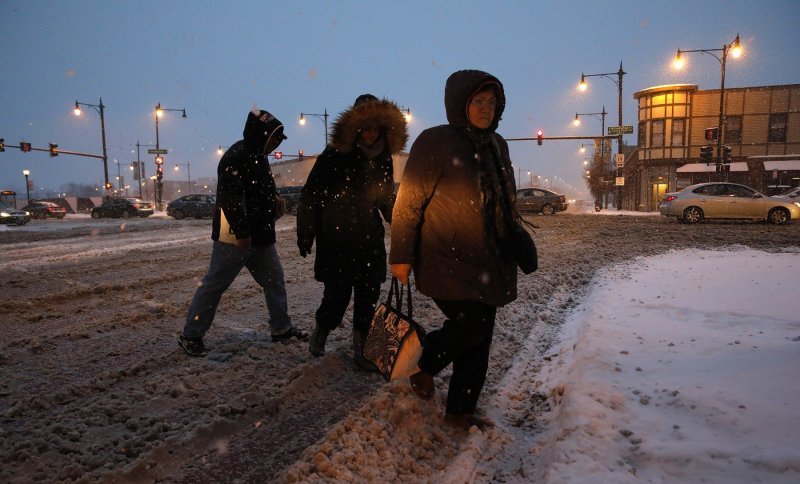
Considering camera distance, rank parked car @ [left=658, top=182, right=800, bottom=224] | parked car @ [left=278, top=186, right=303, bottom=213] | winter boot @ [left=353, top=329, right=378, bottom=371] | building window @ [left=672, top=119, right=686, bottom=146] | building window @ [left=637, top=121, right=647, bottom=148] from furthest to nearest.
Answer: building window @ [left=637, top=121, right=647, bottom=148] → building window @ [left=672, top=119, right=686, bottom=146] → parked car @ [left=278, top=186, right=303, bottom=213] → parked car @ [left=658, top=182, right=800, bottom=224] → winter boot @ [left=353, top=329, right=378, bottom=371]

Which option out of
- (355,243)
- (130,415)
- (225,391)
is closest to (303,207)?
(355,243)

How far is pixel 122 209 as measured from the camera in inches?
1215

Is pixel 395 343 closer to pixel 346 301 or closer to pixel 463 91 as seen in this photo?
pixel 346 301

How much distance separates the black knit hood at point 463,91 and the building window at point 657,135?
1523 inches

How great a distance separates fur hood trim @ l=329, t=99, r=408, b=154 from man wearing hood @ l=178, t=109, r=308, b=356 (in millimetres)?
683

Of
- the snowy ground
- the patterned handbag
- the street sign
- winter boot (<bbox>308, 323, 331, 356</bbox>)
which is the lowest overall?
the snowy ground

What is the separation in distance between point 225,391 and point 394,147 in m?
2.08

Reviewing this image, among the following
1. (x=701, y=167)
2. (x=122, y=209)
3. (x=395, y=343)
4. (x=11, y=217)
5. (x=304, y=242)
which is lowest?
(x=395, y=343)

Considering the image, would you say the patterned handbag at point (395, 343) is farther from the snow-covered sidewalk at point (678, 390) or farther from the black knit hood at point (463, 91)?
the black knit hood at point (463, 91)

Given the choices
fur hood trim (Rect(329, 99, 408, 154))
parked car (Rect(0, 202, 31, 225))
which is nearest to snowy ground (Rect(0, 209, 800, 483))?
fur hood trim (Rect(329, 99, 408, 154))

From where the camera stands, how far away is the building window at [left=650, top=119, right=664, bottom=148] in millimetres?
35438

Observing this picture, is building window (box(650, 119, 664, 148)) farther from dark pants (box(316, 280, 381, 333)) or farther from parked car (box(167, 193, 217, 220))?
dark pants (box(316, 280, 381, 333))

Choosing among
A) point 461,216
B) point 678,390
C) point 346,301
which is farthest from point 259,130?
point 678,390

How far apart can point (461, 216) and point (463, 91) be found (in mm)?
668
